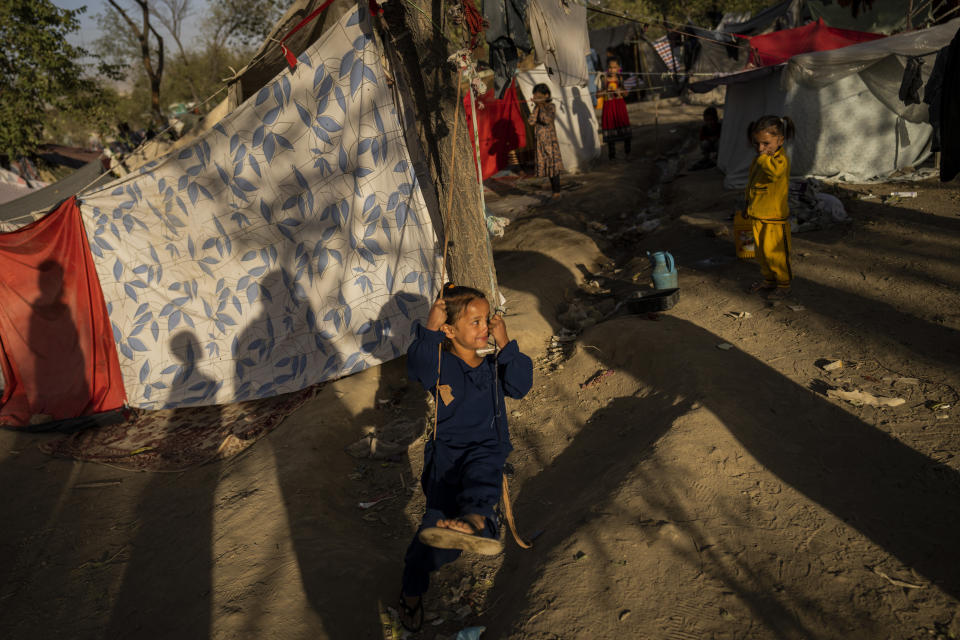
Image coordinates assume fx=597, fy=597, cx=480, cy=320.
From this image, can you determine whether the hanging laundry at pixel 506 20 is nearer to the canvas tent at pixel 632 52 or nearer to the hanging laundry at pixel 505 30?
the hanging laundry at pixel 505 30

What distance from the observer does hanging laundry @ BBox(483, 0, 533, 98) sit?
472 cm

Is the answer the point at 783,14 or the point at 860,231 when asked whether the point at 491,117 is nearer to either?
the point at 860,231

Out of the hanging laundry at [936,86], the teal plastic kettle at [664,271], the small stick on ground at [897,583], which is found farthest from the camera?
the hanging laundry at [936,86]

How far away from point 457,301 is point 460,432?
596mm

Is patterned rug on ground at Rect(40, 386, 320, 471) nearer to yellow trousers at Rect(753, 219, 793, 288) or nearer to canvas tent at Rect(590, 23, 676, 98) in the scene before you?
yellow trousers at Rect(753, 219, 793, 288)

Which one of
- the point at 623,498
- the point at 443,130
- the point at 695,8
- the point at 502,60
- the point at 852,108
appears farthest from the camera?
the point at 695,8

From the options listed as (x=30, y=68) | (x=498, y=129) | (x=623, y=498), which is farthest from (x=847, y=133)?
(x=30, y=68)

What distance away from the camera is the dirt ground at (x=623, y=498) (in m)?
2.30

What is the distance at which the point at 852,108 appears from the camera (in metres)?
8.41

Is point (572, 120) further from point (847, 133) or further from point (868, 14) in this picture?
point (868, 14)

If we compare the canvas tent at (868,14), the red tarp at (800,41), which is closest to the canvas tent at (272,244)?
the red tarp at (800,41)

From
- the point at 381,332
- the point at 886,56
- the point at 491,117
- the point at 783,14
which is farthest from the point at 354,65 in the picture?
the point at 783,14

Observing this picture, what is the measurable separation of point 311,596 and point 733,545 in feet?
6.27

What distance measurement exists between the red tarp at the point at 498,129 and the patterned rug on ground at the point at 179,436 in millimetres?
8732
